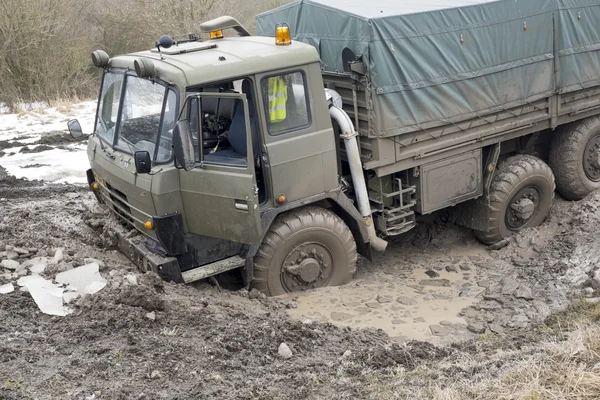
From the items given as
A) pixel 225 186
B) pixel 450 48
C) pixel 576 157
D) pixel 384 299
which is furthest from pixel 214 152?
pixel 576 157

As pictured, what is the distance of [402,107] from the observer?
657cm

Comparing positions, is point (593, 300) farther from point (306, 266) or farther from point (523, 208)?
point (306, 266)

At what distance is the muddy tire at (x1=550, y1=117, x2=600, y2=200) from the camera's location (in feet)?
27.1

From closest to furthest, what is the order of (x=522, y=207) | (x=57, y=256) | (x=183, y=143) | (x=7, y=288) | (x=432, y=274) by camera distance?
(x=183, y=143) < (x=7, y=288) < (x=57, y=256) < (x=432, y=274) < (x=522, y=207)

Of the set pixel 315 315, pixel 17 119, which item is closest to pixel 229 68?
pixel 315 315

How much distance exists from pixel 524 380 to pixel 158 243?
327 cm

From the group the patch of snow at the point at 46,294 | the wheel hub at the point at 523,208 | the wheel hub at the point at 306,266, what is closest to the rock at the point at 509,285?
the wheel hub at the point at 523,208

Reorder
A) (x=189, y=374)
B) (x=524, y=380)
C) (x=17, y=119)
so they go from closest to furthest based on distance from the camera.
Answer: (x=524, y=380)
(x=189, y=374)
(x=17, y=119)

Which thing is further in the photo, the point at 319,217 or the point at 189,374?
the point at 319,217

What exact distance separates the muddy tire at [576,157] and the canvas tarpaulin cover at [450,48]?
62 centimetres

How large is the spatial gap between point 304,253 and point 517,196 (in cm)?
285

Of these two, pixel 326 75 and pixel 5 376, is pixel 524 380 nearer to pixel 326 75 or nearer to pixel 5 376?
pixel 5 376

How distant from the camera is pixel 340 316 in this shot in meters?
6.19

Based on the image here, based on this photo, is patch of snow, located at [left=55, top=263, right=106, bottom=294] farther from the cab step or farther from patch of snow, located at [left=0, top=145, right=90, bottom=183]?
patch of snow, located at [left=0, top=145, right=90, bottom=183]
